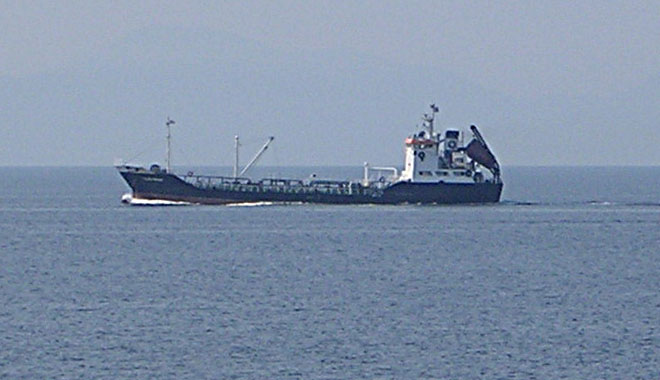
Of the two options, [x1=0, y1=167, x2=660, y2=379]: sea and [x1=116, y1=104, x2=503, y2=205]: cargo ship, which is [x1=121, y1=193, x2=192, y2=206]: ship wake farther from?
Result: [x1=0, y1=167, x2=660, y2=379]: sea

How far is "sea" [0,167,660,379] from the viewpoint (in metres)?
50.9

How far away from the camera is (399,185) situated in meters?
134

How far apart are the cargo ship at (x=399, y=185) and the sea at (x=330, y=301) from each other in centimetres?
1282

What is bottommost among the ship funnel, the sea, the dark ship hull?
the sea

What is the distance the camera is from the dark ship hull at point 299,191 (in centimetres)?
13388

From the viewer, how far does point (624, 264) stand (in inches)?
3366

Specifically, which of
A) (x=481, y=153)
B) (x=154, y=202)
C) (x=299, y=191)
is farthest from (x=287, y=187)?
(x=481, y=153)

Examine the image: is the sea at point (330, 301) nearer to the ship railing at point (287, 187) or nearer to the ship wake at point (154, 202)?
the ship railing at point (287, 187)

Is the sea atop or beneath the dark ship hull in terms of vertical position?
beneath

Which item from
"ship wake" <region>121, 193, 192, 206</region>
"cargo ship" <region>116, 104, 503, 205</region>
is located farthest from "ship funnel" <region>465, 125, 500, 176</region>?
"ship wake" <region>121, 193, 192, 206</region>

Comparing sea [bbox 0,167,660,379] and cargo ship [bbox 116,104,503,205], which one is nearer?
sea [bbox 0,167,660,379]

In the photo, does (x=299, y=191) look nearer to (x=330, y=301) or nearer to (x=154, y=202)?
(x=154, y=202)

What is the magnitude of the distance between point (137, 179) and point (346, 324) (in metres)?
78.8

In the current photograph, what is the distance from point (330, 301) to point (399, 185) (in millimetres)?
68011
